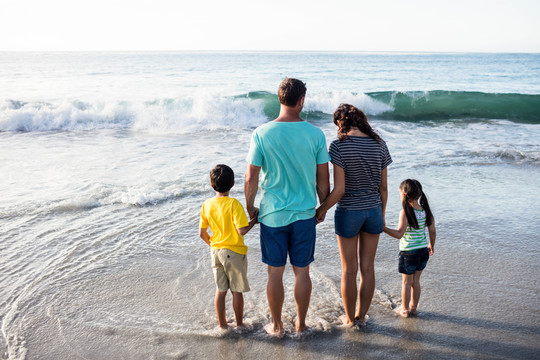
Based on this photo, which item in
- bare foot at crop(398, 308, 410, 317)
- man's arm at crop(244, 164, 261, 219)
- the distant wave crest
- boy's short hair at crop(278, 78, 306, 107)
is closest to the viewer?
boy's short hair at crop(278, 78, 306, 107)

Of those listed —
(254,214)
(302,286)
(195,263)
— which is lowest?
(195,263)

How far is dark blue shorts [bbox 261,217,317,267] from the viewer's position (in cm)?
304

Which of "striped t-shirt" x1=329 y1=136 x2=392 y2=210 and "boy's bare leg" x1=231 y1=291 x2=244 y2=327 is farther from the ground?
"striped t-shirt" x1=329 y1=136 x2=392 y2=210

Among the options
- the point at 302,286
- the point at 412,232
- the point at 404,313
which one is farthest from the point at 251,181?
the point at 404,313

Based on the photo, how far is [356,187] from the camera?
312 cm

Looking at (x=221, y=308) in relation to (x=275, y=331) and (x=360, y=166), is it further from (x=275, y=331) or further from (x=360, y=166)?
(x=360, y=166)

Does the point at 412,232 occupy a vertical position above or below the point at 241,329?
above

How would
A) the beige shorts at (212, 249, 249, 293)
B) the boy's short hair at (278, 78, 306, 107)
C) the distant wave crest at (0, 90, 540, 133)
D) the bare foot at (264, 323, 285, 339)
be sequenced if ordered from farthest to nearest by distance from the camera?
the distant wave crest at (0, 90, 540, 133), the bare foot at (264, 323, 285, 339), the beige shorts at (212, 249, 249, 293), the boy's short hair at (278, 78, 306, 107)

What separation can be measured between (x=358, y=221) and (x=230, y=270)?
3.27 ft

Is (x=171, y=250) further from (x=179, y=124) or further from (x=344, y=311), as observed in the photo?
(x=179, y=124)

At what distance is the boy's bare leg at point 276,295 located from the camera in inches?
124

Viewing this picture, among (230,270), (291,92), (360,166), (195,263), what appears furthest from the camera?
(195,263)

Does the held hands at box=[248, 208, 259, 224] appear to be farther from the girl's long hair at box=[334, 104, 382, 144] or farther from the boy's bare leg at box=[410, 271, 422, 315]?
the boy's bare leg at box=[410, 271, 422, 315]

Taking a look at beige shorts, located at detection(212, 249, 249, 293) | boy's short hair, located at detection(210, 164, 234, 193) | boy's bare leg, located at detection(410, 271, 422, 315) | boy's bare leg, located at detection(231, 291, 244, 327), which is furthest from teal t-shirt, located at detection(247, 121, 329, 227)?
boy's bare leg, located at detection(410, 271, 422, 315)
